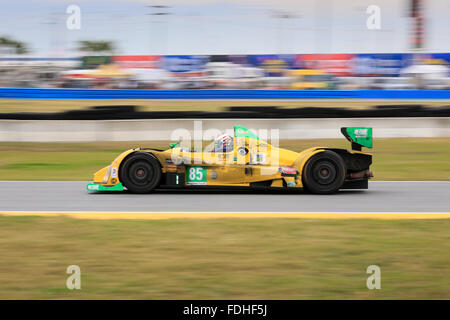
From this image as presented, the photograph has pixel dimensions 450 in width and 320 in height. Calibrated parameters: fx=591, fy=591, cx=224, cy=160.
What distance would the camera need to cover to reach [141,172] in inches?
380

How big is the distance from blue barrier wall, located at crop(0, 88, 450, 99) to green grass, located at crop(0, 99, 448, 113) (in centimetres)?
31

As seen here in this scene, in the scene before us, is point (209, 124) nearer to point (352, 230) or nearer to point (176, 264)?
point (352, 230)

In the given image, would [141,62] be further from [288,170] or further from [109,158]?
[288,170]

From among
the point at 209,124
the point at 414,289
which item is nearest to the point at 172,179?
the point at 414,289

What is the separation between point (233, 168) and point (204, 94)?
2024 centimetres

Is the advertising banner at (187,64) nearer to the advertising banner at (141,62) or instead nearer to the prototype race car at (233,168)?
the advertising banner at (141,62)

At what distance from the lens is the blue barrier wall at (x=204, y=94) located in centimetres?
2809

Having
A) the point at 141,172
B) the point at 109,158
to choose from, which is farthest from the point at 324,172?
the point at 109,158

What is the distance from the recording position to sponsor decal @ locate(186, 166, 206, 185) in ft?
31.6

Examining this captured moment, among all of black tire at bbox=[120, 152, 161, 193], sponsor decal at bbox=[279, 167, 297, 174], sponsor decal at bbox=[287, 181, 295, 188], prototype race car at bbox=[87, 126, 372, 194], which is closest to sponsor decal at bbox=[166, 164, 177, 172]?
prototype race car at bbox=[87, 126, 372, 194]

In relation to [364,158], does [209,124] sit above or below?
above

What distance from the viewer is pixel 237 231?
6844 millimetres

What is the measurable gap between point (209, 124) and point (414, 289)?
598 inches

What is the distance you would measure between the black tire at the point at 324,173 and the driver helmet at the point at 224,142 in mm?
1290
